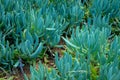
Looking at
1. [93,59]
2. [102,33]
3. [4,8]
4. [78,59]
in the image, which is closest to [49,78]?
[78,59]

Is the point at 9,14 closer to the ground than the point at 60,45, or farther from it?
farther from it

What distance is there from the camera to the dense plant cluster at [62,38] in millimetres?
1886

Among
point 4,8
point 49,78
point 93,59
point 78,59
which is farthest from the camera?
point 4,8

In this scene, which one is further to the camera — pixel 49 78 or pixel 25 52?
pixel 25 52

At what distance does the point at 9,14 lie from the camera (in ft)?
8.56

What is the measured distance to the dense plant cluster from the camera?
189 cm

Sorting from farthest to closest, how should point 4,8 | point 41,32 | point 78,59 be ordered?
point 4,8 < point 41,32 < point 78,59

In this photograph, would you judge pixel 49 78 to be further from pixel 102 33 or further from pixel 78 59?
pixel 102 33

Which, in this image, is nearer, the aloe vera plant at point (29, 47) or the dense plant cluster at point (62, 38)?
the dense plant cluster at point (62, 38)

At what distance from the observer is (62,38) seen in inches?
108

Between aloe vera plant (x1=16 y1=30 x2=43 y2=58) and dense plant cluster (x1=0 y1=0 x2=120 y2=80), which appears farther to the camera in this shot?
aloe vera plant (x1=16 y1=30 x2=43 y2=58)

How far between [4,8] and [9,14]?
0.68 feet

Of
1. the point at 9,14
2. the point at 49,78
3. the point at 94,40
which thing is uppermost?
the point at 9,14

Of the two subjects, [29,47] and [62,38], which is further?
[62,38]
